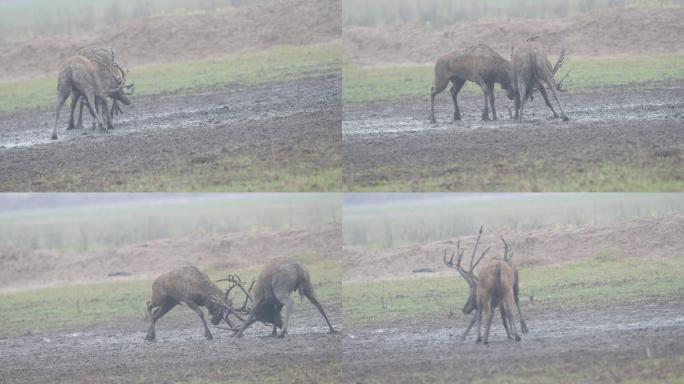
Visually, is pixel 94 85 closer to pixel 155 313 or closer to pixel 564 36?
pixel 155 313

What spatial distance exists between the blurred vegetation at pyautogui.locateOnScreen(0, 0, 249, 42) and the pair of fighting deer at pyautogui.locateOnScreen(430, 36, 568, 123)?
3.15 metres

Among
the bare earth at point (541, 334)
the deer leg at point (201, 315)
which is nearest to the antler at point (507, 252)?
the bare earth at point (541, 334)

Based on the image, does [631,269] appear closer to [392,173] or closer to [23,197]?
[392,173]

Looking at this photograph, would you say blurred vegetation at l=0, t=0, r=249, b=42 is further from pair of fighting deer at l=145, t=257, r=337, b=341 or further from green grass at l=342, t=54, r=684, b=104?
pair of fighting deer at l=145, t=257, r=337, b=341

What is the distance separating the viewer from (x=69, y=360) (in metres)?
13.7

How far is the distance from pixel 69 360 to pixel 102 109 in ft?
10.5

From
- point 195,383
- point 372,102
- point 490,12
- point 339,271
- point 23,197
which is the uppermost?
point 490,12

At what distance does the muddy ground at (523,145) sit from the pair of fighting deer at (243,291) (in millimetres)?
1397

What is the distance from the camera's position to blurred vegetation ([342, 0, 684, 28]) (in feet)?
48.4

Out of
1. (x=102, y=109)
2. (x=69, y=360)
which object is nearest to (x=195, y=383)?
(x=69, y=360)

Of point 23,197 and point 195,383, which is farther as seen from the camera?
point 23,197

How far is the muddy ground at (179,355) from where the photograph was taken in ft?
43.7

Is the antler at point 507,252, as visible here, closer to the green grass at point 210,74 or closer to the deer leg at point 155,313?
the green grass at point 210,74

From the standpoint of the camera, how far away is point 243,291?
1398 centimetres
